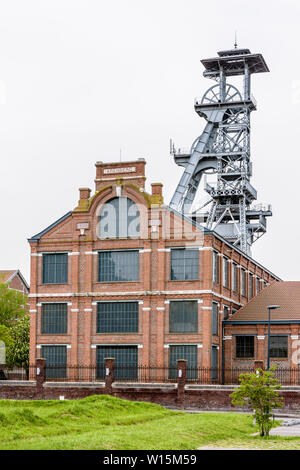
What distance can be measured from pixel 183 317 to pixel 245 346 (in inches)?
223

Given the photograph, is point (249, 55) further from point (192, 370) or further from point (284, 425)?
point (284, 425)

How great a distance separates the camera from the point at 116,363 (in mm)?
52688

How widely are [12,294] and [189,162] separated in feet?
79.3

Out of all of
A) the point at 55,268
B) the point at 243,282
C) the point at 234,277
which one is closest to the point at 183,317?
the point at 234,277

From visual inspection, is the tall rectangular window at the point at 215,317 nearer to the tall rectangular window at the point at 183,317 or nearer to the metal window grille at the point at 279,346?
the tall rectangular window at the point at 183,317

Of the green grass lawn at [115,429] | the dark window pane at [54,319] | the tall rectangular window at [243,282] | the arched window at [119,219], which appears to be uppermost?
the arched window at [119,219]

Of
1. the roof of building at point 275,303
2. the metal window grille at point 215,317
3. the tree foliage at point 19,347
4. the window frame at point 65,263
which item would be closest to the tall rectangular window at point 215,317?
the metal window grille at point 215,317

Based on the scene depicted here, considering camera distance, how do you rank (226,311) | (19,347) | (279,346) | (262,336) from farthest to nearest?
(19,347) → (226,311) → (262,336) → (279,346)

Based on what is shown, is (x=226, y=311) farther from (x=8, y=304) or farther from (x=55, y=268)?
(x=8, y=304)

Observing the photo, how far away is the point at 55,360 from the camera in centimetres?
5378

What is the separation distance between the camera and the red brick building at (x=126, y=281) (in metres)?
51.6

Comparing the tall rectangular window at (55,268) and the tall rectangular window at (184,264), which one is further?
the tall rectangular window at (55,268)

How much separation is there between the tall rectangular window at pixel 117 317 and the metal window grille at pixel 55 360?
3.04 m
